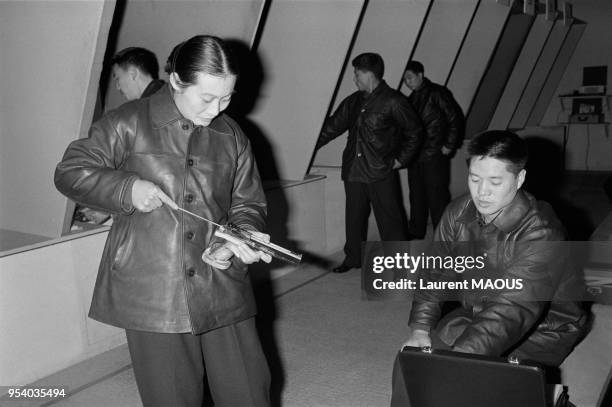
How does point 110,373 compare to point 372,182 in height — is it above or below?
below

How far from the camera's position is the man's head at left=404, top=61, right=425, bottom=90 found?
4766mm

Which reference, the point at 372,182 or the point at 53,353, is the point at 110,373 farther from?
the point at 372,182

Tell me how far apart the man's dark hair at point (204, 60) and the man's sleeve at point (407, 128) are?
8.37 ft

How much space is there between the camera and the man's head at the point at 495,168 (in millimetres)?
1687

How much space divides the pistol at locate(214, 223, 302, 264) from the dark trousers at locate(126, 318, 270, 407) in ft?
0.86

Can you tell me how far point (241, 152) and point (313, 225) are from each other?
8.50 ft

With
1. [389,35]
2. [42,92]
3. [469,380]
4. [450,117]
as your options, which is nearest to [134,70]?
[42,92]

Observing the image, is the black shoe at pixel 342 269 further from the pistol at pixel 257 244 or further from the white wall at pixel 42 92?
the pistol at pixel 257 244

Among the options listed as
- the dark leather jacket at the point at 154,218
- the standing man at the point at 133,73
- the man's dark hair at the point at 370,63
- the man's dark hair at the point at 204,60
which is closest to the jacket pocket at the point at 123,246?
the dark leather jacket at the point at 154,218

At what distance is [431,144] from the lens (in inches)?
187

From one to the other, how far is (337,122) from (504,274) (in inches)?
98.9

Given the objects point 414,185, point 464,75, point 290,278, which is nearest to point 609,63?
point 464,75

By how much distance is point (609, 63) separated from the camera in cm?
839

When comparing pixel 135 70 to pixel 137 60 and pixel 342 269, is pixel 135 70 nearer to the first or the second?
pixel 137 60
